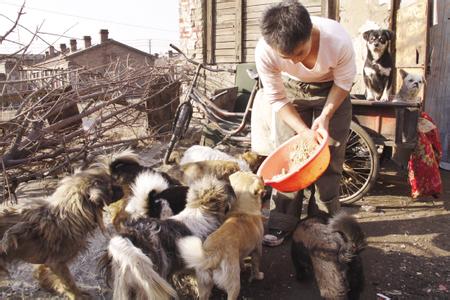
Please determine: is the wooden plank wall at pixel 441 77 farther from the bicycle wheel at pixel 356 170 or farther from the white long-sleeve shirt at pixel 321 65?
the white long-sleeve shirt at pixel 321 65

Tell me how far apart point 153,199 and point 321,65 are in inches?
76.6

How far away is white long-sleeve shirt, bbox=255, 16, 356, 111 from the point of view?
329 cm

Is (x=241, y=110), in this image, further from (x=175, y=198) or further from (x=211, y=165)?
(x=175, y=198)

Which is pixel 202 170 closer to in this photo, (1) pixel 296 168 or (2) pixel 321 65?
(1) pixel 296 168

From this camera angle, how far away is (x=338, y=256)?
3.01 meters

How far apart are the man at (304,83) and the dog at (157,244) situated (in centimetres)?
103

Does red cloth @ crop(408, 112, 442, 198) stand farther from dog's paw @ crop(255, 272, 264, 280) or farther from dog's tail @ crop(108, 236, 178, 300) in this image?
dog's tail @ crop(108, 236, 178, 300)

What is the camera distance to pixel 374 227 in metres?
4.72

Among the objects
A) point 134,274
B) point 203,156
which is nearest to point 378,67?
point 203,156

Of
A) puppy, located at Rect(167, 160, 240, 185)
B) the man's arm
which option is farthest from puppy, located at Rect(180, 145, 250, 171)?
the man's arm

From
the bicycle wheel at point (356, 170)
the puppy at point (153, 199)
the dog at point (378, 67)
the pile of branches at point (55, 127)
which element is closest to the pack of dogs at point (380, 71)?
the dog at point (378, 67)

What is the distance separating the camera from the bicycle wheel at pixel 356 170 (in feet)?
16.5

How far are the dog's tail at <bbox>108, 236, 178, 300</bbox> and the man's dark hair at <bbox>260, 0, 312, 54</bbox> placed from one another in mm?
1750

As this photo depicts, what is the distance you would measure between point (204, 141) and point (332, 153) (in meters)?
3.52
